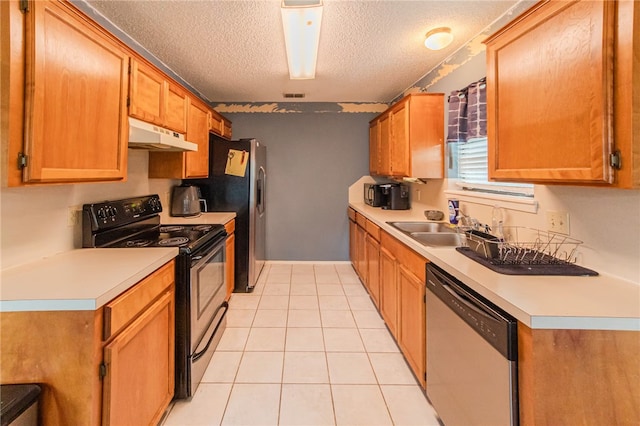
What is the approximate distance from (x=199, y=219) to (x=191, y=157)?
59 cm

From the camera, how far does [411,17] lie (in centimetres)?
214

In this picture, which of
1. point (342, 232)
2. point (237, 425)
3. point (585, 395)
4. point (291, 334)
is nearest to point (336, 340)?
point (291, 334)

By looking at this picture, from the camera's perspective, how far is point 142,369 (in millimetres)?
1354

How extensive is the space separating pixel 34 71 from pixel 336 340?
7.69ft

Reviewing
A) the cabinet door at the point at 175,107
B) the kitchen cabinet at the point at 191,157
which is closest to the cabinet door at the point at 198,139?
the kitchen cabinet at the point at 191,157

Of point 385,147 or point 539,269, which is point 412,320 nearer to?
point 539,269

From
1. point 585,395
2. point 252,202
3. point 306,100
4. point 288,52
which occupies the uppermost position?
point 306,100

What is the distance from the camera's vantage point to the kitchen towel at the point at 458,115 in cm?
241

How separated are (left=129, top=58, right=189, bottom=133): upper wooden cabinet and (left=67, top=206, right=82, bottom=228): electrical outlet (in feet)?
2.14

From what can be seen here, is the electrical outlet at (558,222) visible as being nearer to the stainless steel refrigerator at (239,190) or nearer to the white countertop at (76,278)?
the white countertop at (76,278)

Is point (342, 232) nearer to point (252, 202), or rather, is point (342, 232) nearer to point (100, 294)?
point (252, 202)

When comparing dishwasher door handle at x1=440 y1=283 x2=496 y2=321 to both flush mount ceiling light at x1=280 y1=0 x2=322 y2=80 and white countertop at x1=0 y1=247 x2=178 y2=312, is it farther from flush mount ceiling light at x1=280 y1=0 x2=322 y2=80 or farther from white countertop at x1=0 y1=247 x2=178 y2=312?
flush mount ceiling light at x1=280 y1=0 x2=322 y2=80

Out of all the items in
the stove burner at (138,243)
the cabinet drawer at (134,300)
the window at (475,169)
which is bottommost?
the cabinet drawer at (134,300)

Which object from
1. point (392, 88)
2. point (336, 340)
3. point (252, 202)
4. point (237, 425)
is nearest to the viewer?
point (237, 425)
